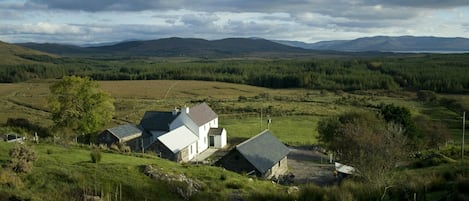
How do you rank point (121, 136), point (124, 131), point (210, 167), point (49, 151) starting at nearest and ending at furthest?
point (49, 151) < point (210, 167) < point (121, 136) < point (124, 131)

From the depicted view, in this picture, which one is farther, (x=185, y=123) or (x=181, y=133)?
(x=185, y=123)

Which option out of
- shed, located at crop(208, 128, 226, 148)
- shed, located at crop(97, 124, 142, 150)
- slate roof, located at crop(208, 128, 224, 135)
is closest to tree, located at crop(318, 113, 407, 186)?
shed, located at crop(208, 128, 226, 148)

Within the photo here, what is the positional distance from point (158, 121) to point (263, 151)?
1456cm

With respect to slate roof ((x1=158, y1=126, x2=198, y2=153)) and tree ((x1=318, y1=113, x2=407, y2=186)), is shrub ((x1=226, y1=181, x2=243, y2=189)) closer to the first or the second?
tree ((x1=318, y1=113, x2=407, y2=186))

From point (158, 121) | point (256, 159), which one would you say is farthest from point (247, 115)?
point (256, 159)

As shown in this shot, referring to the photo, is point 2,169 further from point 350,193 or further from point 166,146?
point 166,146

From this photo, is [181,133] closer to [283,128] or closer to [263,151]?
[263,151]

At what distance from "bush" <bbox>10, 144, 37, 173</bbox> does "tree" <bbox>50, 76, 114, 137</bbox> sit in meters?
26.8

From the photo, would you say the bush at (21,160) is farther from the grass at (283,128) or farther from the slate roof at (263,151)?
the grass at (283,128)

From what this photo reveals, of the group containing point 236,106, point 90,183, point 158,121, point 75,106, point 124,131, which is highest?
point 90,183

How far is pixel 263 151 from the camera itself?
37156 mm

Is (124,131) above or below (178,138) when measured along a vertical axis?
above

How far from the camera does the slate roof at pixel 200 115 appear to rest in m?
48.9

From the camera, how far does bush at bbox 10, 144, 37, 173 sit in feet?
55.6
